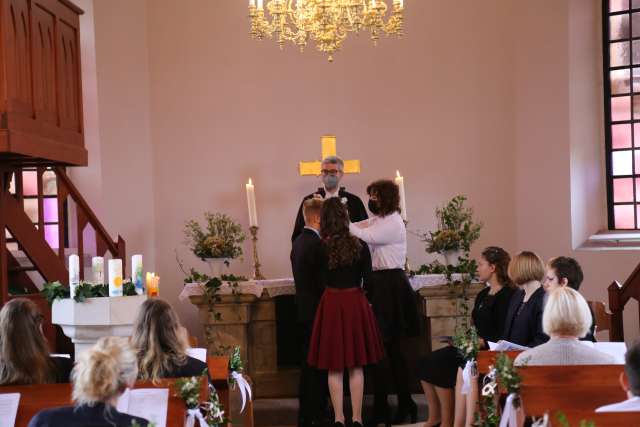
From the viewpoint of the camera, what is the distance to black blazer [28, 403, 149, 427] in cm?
354

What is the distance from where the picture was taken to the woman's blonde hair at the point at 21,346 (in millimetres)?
4672

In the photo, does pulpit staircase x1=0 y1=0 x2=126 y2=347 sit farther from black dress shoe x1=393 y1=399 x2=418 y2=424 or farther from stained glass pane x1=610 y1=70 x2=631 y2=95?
stained glass pane x1=610 y1=70 x2=631 y2=95

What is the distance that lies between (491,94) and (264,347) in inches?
151

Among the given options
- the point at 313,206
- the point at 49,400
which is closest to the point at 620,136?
the point at 313,206

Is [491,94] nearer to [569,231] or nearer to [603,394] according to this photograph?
[569,231]

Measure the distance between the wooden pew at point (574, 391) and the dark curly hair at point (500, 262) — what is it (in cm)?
195

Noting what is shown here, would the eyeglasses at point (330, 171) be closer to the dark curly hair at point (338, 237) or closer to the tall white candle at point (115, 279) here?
the dark curly hair at point (338, 237)

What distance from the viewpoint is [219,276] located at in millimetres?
8805

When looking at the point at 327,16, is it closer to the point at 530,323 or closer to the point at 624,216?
the point at 530,323

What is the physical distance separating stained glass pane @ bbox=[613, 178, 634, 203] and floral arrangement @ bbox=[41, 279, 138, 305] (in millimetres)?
5916

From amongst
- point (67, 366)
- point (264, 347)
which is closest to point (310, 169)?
point (264, 347)

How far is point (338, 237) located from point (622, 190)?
15.1ft

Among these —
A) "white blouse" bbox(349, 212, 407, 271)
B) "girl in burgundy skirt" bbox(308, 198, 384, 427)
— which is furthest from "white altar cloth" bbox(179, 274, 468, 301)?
"girl in burgundy skirt" bbox(308, 198, 384, 427)

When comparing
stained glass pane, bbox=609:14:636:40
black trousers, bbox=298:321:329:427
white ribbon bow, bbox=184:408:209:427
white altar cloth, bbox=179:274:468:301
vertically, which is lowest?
black trousers, bbox=298:321:329:427
